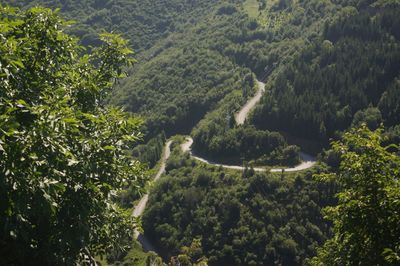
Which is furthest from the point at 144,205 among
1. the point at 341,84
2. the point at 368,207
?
the point at 368,207

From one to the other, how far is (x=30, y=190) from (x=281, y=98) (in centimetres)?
13543

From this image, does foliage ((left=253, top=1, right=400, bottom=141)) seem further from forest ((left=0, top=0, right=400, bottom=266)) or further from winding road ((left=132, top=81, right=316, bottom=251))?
winding road ((left=132, top=81, right=316, bottom=251))

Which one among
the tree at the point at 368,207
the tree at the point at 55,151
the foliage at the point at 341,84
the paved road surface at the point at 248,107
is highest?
the tree at the point at 55,151

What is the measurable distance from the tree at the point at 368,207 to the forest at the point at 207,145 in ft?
0.16

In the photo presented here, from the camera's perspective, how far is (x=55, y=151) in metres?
11.4

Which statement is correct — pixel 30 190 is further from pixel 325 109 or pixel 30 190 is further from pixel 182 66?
pixel 182 66

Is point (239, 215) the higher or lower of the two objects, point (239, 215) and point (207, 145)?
the lower

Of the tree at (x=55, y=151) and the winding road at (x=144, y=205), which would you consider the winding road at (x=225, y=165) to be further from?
the tree at (x=55, y=151)

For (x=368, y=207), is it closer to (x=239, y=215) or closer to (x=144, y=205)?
(x=239, y=215)

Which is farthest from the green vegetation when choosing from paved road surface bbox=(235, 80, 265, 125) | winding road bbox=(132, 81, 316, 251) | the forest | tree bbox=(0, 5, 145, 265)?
tree bbox=(0, 5, 145, 265)

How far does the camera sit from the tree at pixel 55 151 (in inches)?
425

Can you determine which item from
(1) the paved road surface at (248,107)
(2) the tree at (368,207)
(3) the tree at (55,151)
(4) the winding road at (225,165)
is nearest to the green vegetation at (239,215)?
(4) the winding road at (225,165)

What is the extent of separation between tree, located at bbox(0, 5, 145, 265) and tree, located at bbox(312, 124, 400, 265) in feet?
26.5

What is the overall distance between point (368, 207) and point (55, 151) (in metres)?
10.5
